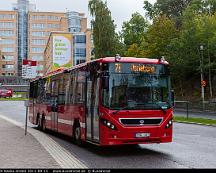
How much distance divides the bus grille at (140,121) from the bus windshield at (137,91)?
0.33m

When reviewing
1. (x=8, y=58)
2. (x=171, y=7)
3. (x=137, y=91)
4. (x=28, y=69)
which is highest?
(x=171, y=7)

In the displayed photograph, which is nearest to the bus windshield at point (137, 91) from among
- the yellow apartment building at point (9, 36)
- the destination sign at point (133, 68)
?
the destination sign at point (133, 68)

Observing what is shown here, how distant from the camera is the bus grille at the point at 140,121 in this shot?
562 inches

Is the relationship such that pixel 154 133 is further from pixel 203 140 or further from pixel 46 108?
pixel 46 108

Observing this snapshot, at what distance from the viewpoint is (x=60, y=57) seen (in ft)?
420

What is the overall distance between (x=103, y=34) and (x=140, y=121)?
64689 millimetres

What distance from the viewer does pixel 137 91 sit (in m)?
14.6

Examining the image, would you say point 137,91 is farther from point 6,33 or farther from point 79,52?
point 6,33

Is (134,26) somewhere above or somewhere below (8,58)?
below

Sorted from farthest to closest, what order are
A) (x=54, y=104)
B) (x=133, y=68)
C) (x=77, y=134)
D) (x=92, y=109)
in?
1. (x=54, y=104)
2. (x=77, y=134)
3. (x=92, y=109)
4. (x=133, y=68)

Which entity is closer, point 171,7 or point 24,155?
point 24,155

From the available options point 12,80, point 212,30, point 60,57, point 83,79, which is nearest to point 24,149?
point 83,79

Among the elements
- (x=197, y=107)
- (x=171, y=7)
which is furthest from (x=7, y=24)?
(x=197, y=107)

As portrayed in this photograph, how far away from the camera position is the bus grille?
14273mm
